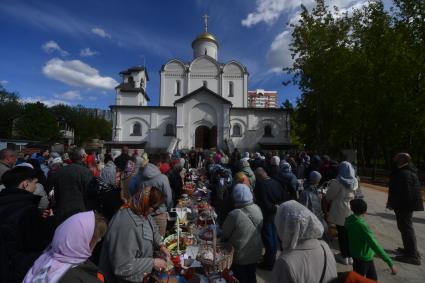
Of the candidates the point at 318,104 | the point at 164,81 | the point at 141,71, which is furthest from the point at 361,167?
the point at 141,71

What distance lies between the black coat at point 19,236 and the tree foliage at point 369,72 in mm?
23144

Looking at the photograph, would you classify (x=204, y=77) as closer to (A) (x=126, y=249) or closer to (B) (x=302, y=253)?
(A) (x=126, y=249)

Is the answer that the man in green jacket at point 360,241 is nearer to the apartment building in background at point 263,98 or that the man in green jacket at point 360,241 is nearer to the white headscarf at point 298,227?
the white headscarf at point 298,227

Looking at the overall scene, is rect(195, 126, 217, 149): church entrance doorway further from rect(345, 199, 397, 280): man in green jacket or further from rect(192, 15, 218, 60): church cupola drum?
rect(345, 199, 397, 280): man in green jacket

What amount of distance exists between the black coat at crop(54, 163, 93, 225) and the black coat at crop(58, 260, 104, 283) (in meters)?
2.98

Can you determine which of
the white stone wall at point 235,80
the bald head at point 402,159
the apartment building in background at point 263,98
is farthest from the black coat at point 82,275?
the apartment building in background at point 263,98

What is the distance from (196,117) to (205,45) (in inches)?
499

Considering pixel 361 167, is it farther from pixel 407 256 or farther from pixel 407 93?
pixel 407 256

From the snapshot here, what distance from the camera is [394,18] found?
22.4m

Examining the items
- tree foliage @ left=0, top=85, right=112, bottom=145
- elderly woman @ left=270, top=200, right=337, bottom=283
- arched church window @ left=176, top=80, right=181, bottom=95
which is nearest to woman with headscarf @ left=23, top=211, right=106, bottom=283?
elderly woman @ left=270, top=200, right=337, bottom=283

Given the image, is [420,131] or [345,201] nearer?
[345,201]

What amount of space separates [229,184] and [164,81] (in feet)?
105

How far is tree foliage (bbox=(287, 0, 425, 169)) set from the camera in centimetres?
2039

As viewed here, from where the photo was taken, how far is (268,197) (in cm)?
545
